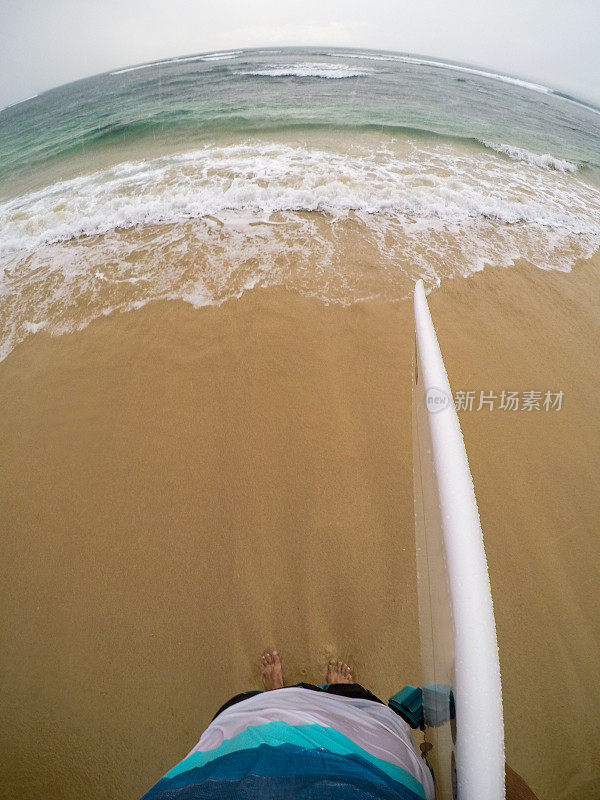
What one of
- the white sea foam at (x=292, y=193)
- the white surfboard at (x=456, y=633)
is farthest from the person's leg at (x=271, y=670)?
the white sea foam at (x=292, y=193)

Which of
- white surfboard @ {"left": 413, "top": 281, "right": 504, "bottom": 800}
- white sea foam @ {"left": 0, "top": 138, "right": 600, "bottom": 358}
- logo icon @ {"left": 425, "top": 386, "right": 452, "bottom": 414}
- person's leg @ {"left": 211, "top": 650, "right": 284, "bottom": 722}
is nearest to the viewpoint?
white surfboard @ {"left": 413, "top": 281, "right": 504, "bottom": 800}

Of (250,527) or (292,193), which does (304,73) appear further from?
(250,527)

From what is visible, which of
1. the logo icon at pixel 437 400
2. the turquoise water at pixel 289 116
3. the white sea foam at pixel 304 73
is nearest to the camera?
the logo icon at pixel 437 400

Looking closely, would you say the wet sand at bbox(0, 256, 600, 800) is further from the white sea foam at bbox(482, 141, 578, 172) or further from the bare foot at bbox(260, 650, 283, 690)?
the white sea foam at bbox(482, 141, 578, 172)

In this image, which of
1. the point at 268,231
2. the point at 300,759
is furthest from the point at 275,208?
the point at 300,759

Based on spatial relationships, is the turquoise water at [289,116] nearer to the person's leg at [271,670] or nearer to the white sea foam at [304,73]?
the white sea foam at [304,73]

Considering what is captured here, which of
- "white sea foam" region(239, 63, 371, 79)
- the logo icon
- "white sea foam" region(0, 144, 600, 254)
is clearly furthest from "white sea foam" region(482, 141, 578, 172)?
"white sea foam" region(239, 63, 371, 79)
